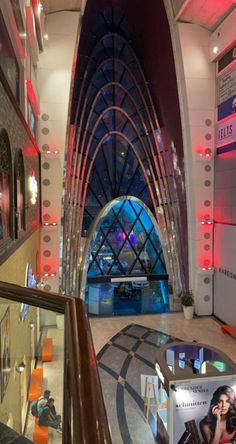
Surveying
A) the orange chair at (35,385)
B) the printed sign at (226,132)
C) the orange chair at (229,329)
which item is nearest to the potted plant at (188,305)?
the orange chair at (229,329)

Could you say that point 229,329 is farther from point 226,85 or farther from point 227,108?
point 226,85

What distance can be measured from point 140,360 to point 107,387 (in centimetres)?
155

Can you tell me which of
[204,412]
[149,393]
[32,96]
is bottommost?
[149,393]

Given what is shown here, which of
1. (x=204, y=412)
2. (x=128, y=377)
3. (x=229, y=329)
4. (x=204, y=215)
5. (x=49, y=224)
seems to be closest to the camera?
(x=204, y=412)

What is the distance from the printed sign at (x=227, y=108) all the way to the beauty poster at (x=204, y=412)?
7.97 m

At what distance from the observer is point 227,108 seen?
10.1m

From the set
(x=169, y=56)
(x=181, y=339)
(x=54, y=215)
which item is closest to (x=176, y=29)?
(x=169, y=56)

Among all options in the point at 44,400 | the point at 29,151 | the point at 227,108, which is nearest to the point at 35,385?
the point at 44,400

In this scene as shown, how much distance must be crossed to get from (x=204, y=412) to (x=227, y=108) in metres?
8.68

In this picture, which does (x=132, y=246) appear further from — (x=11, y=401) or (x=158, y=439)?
(x=11, y=401)

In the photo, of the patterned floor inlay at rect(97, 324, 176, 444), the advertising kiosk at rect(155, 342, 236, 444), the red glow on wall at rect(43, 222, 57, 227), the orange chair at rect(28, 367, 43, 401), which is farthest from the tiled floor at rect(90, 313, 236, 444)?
the red glow on wall at rect(43, 222, 57, 227)

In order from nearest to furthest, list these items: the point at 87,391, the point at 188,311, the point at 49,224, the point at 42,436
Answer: the point at 87,391 → the point at 42,436 → the point at 49,224 → the point at 188,311

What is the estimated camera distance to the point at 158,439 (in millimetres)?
5527

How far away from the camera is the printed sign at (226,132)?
980 cm
